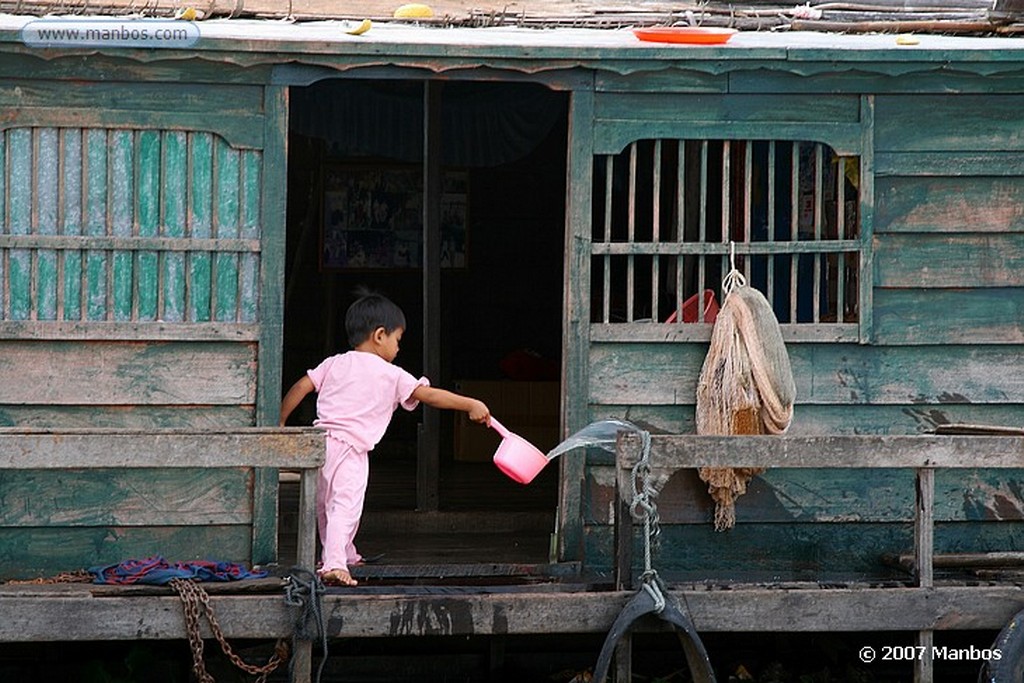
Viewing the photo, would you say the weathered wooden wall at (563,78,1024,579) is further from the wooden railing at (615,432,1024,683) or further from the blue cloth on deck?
the blue cloth on deck

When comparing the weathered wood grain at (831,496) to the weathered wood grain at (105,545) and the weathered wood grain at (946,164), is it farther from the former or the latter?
the weathered wood grain at (105,545)

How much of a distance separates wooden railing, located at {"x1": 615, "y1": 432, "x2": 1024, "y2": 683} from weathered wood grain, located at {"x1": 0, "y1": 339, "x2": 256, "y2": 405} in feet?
Result: 6.03

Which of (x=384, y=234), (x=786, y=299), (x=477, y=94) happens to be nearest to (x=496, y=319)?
(x=384, y=234)

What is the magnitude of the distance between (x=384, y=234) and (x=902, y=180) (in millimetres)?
4966

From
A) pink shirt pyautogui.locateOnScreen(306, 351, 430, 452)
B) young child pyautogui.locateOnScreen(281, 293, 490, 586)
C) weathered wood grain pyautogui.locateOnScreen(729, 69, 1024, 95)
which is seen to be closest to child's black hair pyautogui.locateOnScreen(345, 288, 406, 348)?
young child pyautogui.locateOnScreen(281, 293, 490, 586)

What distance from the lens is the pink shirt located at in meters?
6.59

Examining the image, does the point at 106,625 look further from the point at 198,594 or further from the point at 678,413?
the point at 678,413

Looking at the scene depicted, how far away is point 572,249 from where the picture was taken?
6.73 meters

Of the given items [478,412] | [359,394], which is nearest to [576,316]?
[478,412]

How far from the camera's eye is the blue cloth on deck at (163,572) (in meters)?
6.02

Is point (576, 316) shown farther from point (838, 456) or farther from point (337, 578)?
point (337, 578)

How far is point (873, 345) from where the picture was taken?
698 cm

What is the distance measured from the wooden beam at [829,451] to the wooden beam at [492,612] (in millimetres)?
548

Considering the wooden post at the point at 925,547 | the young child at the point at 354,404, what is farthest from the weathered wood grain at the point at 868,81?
the young child at the point at 354,404
